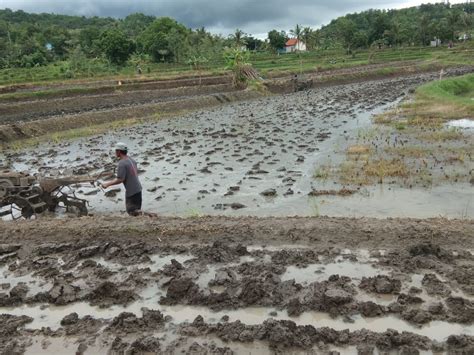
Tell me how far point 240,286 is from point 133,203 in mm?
3892

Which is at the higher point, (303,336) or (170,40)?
(170,40)

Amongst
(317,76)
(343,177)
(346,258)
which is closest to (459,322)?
(346,258)

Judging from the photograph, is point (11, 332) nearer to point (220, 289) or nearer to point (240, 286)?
point (220, 289)

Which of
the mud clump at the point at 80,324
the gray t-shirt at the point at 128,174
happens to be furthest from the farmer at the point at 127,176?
the mud clump at the point at 80,324

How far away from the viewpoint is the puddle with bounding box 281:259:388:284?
636cm

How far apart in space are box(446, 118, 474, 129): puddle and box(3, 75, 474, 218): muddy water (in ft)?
11.9

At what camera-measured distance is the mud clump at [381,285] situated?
582 cm

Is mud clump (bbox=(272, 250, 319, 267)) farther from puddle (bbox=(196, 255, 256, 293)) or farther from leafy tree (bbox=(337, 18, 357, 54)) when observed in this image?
leafy tree (bbox=(337, 18, 357, 54))

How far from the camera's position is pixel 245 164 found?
14.6 metres

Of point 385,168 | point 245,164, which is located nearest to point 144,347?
point 385,168

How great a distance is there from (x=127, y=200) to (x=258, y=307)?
437 centimetres

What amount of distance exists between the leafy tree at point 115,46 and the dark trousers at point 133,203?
5147 centimetres

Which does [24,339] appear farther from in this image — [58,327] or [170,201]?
[170,201]

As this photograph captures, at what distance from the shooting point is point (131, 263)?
282 inches
